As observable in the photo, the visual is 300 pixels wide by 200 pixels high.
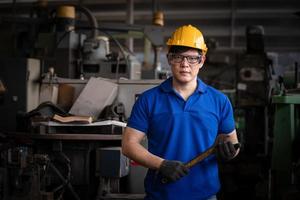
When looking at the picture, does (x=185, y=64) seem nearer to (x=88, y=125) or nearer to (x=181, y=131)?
(x=181, y=131)

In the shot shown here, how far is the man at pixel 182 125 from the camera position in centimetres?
144

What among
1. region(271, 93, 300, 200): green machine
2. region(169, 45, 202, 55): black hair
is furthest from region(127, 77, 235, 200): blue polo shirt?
region(271, 93, 300, 200): green machine

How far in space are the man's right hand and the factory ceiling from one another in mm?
3582

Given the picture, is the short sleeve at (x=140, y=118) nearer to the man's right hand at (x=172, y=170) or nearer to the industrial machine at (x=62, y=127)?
the man's right hand at (x=172, y=170)

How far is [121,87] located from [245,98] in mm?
1416

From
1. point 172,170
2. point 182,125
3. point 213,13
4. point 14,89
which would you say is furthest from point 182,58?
point 213,13

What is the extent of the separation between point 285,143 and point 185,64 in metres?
1.09

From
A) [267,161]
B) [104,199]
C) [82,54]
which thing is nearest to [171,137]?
[104,199]

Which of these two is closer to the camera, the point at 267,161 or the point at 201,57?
the point at 201,57

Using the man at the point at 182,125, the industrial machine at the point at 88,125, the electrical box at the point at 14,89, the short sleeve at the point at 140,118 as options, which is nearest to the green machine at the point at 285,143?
the industrial machine at the point at 88,125

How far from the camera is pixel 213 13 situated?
5.16 metres

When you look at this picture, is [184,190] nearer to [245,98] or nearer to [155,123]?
[155,123]

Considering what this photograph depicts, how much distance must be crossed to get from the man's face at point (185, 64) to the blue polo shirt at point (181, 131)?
0.18 feet

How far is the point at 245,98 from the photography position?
143 inches
